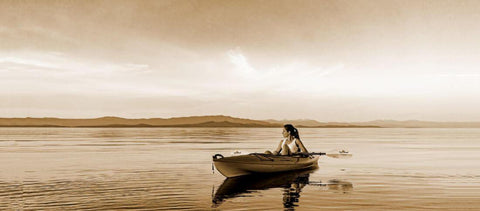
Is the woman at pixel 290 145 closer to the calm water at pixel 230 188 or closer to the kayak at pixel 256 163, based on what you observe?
the kayak at pixel 256 163

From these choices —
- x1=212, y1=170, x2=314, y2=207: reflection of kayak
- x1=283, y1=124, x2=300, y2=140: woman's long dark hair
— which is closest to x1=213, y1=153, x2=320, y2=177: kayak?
x1=212, y1=170, x2=314, y2=207: reflection of kayak

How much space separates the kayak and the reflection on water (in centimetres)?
33

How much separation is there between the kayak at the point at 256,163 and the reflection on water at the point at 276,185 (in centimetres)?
33

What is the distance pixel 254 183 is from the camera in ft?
68.5

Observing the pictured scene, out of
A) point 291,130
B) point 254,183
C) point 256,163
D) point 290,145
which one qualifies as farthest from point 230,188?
point 290,145

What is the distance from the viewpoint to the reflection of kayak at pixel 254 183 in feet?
58.0

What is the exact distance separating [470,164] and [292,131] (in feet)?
51.8

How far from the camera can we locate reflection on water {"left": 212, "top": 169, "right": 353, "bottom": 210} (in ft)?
54.6

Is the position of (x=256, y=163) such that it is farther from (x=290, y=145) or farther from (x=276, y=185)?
(x=290, y=145)

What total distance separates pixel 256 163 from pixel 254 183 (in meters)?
2.26

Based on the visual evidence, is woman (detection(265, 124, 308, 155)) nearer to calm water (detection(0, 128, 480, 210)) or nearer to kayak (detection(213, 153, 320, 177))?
kayak (detection(213, 153, 320, 177))

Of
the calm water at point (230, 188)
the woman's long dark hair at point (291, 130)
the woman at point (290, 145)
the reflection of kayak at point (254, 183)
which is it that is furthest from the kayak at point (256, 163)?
the woman's long dark hair at point (291, 130)

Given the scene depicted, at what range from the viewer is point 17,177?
75.9ft

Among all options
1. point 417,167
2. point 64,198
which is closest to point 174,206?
point 64,198
